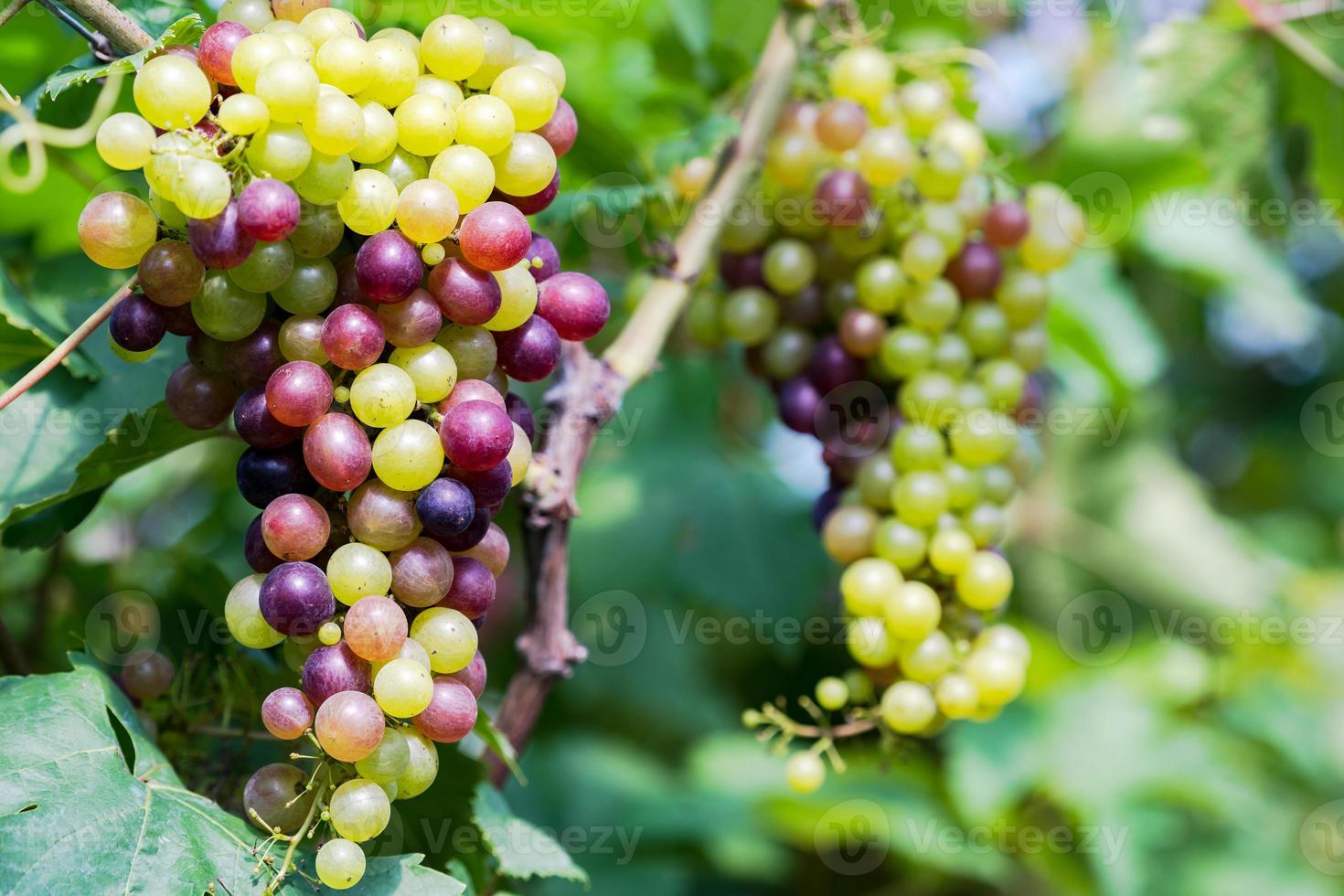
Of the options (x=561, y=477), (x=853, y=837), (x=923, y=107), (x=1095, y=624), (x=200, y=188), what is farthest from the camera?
(x=1095, y=624)

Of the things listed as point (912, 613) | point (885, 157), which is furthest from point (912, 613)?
point (885, 157)

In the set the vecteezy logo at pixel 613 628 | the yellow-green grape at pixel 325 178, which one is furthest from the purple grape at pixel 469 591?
the vecteezy logo at pixel 613 628

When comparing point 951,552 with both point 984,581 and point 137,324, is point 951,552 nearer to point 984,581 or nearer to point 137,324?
point 984,581

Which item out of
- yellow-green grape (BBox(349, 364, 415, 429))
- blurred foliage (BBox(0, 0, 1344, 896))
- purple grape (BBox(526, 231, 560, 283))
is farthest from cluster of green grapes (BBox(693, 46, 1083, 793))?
yellow-green grape (BBox(349, 364, 415, 429))

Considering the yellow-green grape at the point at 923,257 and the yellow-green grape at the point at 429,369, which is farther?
the yellow-green grape at the point at 923,257

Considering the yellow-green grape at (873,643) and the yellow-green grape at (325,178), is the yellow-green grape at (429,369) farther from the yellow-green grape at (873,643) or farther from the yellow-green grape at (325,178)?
the yellow-green grape at (873,643)

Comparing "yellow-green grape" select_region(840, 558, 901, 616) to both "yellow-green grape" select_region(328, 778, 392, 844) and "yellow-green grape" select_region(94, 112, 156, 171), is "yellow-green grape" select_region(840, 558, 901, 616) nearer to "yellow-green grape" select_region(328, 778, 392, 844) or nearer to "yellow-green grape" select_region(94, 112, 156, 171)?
"yellow-green grape" select_region(328, 778, 392, 844)
